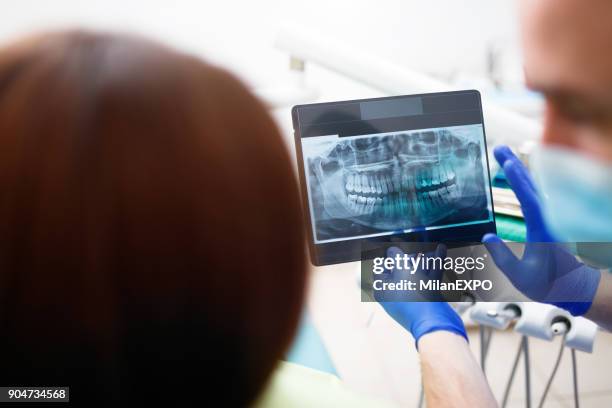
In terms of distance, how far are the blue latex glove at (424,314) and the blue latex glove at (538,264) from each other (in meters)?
0.13

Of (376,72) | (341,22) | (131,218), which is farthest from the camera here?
(341,22)

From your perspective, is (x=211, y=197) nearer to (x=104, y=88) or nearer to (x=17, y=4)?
(x=104, y=88)

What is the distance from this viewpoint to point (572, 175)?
0.68 meters

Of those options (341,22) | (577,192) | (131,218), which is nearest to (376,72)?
(577,192)

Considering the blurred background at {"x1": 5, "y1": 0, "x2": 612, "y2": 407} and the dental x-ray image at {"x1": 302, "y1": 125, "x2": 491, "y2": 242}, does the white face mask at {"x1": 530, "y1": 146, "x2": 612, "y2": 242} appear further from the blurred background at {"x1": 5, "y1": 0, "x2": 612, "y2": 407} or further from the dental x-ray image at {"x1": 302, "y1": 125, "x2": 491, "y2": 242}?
the blurred background at {"x1": 5, "y1": 0, "x2": 612, "y2": 407}

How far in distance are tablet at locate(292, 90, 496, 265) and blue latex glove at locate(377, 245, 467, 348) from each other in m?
0.06

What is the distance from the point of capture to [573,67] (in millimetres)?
562

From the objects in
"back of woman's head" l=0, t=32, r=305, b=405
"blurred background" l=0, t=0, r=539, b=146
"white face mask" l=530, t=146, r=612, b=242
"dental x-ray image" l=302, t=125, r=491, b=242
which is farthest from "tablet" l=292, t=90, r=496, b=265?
"blurred background" l=0, t=0, r=539, b=146

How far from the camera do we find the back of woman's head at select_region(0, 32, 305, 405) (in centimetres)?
34

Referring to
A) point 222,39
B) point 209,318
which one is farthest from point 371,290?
point 222,39

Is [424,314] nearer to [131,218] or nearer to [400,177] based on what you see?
[400,177]

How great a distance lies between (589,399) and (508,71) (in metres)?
1.93

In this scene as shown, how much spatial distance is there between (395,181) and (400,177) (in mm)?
11

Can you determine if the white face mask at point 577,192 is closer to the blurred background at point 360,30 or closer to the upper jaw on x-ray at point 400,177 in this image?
the upper jaw on x-ray at point 400,177
